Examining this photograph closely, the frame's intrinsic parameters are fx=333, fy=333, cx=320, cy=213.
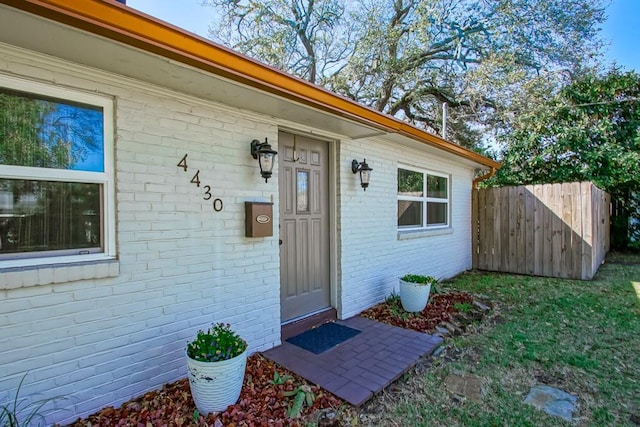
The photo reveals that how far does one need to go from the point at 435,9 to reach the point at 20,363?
1129cm

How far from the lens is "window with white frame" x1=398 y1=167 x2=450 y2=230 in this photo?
220 inches

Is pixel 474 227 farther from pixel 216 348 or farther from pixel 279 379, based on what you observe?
pixel 216 348

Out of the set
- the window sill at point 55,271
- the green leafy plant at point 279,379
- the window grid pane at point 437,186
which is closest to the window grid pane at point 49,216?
the window sill at point 55,271

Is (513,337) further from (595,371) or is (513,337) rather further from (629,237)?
(629,237)

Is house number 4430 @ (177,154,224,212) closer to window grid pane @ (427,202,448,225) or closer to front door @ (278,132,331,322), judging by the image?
front door @ (278,132,331,322)

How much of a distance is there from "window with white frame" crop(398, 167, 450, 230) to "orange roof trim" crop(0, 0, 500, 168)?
8.82 ft

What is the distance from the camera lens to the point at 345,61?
11.3m

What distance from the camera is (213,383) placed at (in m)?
2.23

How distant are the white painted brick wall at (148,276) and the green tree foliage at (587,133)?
27.3 ft

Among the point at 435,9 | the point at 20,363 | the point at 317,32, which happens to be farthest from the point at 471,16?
the point at 20,363

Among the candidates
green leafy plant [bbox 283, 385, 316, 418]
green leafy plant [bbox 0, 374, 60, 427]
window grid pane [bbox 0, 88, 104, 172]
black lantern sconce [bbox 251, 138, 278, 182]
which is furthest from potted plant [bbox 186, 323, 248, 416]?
black lantern sconce [bbox 251, 138, 278, 182]

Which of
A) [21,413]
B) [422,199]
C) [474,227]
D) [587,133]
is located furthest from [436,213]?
[21,413]

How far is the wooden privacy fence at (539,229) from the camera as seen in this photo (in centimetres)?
645

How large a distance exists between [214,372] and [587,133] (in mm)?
10312
